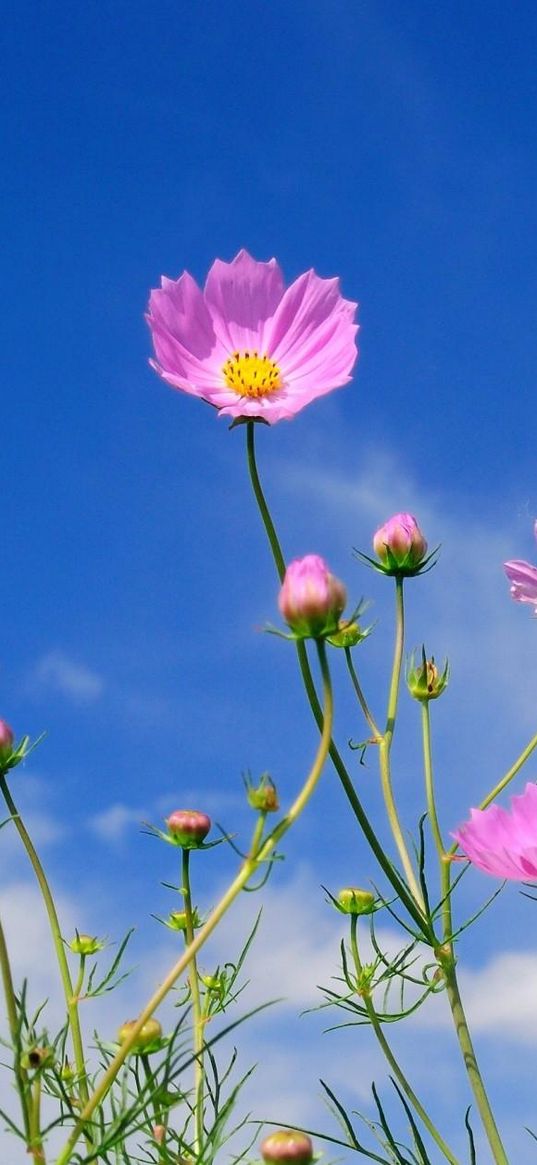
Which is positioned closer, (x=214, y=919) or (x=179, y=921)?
(x=214, y=919)

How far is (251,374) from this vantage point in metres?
1.69

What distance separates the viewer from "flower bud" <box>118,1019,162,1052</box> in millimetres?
1211

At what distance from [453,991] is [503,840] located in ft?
0.56

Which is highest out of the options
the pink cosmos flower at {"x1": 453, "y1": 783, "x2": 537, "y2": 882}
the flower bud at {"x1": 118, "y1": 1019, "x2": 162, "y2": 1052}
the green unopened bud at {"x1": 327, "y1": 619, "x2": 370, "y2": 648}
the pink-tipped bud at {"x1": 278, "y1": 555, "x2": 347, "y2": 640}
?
the green unopened bud at {"x1": 327, "y1": 619, "x2": 370, "y2": 648}

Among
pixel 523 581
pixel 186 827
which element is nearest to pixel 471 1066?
pixel 186 827

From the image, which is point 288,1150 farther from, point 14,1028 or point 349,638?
point 349,638

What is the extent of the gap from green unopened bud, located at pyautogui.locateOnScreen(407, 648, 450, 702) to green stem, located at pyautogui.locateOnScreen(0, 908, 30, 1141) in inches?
32.1

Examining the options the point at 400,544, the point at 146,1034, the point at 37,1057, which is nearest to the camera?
the point at 37,1057

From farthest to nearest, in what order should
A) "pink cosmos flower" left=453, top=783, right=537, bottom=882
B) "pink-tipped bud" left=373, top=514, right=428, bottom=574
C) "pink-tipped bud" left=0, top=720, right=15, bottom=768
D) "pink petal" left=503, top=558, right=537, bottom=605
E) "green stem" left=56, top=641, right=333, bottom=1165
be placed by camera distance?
"pink petal" left=503, top=558, right=537, bottom=605 → "pink-tipped bud" left=373, top=514, right=428, bottom=574 → "pink-tipped bud" left=0, top=720, right=15, bottom=768 → "pink cosmos flower" left=453, top=783, right=537, bottom=882 → "green stem" left=56, top=641, right=333, bottom=1165

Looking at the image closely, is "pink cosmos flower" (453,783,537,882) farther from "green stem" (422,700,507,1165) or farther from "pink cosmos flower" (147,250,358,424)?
"pink cosmos flower" (147,250,358,424)

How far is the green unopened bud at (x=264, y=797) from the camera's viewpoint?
91 cm

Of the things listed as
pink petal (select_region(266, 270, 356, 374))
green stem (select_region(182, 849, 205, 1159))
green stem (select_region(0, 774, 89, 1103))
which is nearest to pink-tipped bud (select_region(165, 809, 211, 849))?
green stem (select_region(182, 849, 205, 1159))

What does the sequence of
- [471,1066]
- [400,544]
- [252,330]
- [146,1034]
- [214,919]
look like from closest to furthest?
1. [214,919]
2. [146,1034]
3. [471,1066]
4. [400,544]
5. [252,330]

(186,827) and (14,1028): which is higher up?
(186,827)
